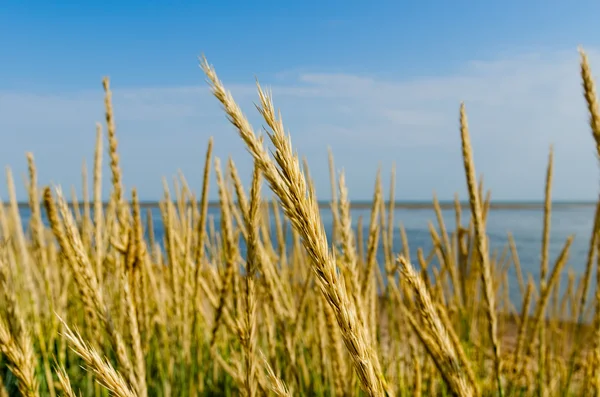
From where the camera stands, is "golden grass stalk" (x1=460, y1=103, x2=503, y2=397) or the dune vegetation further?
"golden grass stalk" (x1=460, y1=103, x2=503, y2=397)

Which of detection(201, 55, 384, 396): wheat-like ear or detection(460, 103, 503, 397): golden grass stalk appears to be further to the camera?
detection(460, 103, 503, 397): golden grass stalk

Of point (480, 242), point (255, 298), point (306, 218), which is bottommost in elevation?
point (255, 298)

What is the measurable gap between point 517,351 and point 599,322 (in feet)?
2.87

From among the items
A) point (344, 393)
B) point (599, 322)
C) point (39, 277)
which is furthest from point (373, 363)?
point (39, 277)

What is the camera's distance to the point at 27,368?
86 centimetres

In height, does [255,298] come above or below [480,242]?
below

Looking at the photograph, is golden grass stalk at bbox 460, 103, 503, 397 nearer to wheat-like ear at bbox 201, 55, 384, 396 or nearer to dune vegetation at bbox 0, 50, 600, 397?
dune vegetation at bbox 0, 50, 600, 397

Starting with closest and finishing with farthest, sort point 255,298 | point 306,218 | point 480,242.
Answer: point 306,218, point 480,242, point 255,298

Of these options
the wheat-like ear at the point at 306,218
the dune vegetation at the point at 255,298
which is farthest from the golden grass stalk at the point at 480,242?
the wheat-like ear at the point at 306,218

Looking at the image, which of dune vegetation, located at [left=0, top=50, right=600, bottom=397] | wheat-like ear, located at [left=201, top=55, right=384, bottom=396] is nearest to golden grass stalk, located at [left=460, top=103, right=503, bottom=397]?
dune vegetation, located at [left=0, top=50, right=600, bottom=397]

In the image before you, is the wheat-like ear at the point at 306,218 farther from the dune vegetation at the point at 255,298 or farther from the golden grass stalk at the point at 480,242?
the golden grass stalk at the point at 480,242

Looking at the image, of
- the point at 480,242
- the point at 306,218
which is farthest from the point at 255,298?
the point at 306,218

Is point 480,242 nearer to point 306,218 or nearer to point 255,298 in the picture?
point 255,298

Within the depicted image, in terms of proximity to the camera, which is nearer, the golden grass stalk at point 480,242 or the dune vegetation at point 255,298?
the dune vegetation at point 255,298
